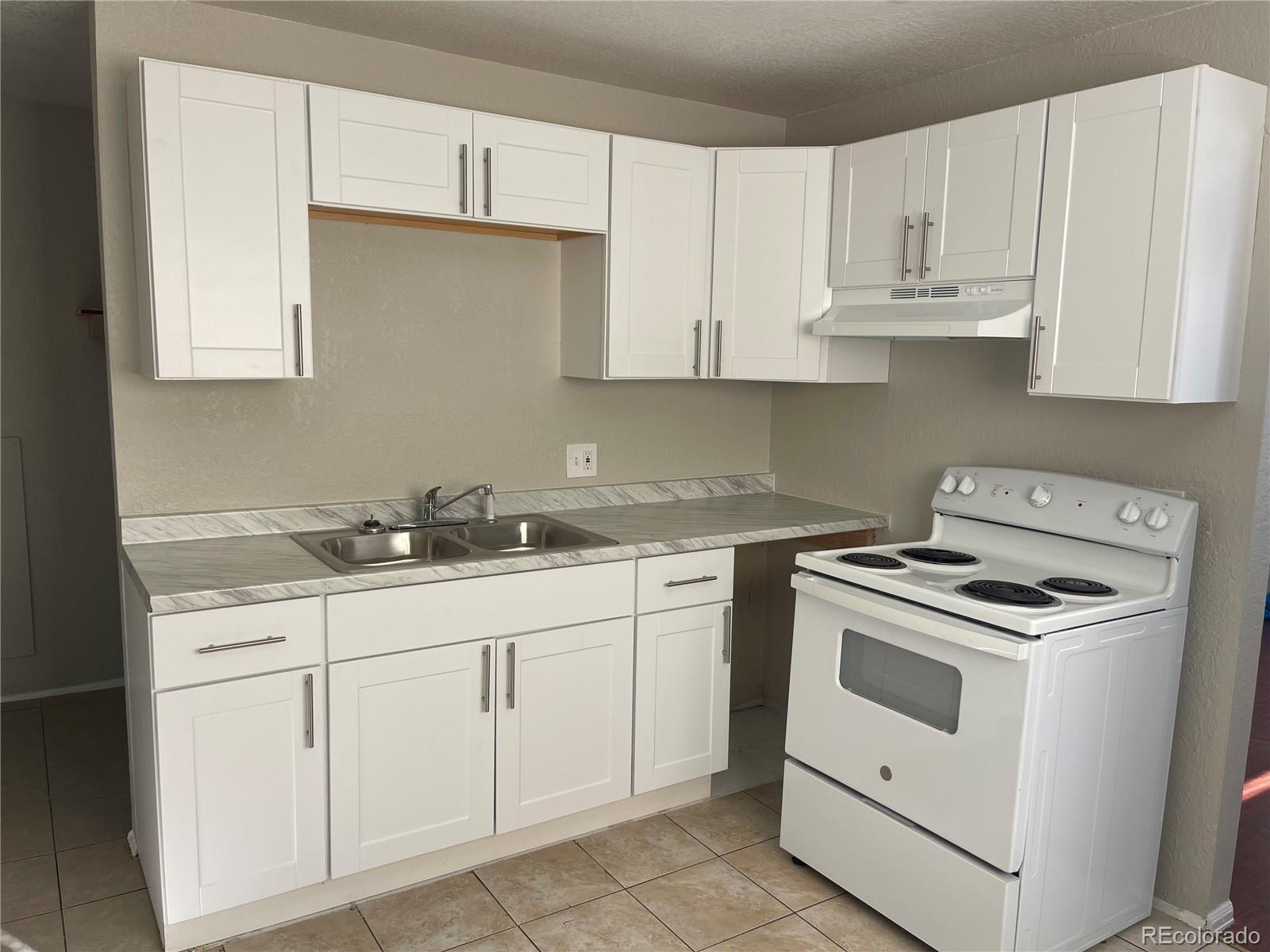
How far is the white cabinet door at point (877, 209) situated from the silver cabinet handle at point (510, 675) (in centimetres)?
154

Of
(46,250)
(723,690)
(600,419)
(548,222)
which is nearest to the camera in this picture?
(548,222)

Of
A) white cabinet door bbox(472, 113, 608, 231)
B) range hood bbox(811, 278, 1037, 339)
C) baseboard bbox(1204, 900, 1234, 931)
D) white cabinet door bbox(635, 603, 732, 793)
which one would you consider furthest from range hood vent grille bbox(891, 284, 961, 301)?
baseboard bbox(1204, 900, 1234, 931)

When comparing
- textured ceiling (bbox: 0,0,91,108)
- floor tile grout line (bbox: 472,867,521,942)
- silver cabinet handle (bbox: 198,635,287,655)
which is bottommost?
floor tile grout line (bbox: 472,867,521,942)

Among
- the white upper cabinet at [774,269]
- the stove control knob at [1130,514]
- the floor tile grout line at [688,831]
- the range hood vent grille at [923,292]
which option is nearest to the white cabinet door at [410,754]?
the floor tile grout line at [688,831]

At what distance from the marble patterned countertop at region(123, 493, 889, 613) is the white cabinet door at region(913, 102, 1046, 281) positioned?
0.93m

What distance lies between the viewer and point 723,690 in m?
3.01

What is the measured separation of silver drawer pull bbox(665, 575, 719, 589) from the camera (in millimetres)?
2824

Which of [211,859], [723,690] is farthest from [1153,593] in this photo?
[211,859]

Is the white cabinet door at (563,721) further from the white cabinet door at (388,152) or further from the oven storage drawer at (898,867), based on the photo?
the white cabinet door at (388,152)

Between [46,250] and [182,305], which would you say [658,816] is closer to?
[182,305]

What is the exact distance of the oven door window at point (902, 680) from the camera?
224 centimetres

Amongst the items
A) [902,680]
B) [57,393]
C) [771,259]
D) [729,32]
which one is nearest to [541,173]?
[729,32]

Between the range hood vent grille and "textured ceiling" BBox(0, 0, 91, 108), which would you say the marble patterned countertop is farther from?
"textured ceiling" BBox(0, 0, 91, 108)

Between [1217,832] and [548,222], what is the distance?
2444 mm
